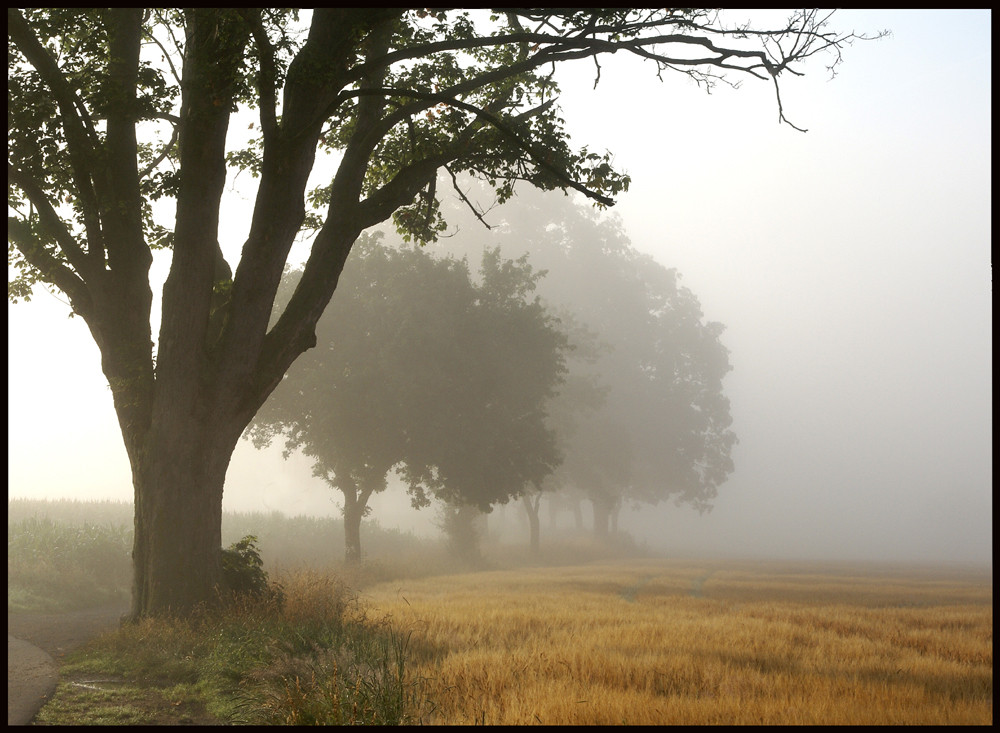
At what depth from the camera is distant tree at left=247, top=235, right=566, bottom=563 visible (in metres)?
26.7

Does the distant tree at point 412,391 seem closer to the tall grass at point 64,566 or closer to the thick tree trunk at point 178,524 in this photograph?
the tall grass at point 64,566

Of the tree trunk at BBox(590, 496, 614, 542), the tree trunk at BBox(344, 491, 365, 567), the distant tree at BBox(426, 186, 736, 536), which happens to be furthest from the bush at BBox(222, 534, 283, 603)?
the tree trunk at BBox(590, 496, 614, 542)

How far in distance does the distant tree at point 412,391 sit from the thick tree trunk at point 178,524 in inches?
599

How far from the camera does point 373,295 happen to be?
92.3 ft

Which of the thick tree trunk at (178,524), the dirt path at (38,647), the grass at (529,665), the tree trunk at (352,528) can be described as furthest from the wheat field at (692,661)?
the tree trunk at (352,528)

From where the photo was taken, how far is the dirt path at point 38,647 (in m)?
7.14

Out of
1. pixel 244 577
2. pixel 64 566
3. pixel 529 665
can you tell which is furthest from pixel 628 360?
pixel 529 665

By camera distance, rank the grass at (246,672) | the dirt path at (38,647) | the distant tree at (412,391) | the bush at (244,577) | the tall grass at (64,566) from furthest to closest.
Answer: the distant tree at (412,391) < the tall grass at (64,566) < the bush at (244,577) < the dirt path at (38,647) < the grass at (246,672)

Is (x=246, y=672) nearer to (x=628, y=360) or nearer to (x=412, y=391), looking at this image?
(x=412, y=391)

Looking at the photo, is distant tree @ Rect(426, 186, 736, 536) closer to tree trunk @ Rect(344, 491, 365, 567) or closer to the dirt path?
tree trunk @ Rect(344, 491, 365, 567)

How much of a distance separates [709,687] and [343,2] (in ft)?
32.6

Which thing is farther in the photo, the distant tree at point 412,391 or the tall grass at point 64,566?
the distant tree at point 412,391

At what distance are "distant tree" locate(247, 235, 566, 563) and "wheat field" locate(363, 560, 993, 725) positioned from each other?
10.6 meters

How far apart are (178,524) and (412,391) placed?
15.9 m
